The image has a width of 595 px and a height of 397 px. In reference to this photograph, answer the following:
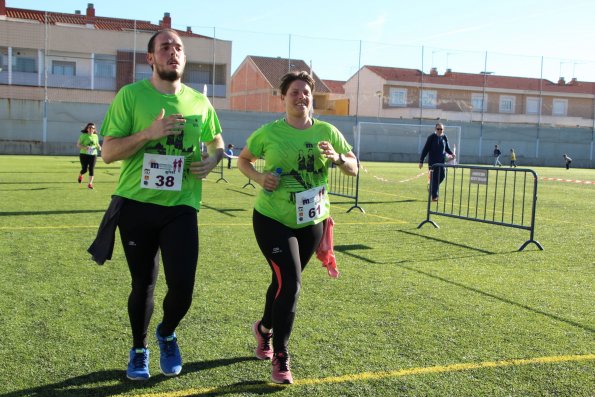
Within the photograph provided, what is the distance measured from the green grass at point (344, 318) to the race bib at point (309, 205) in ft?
3.26

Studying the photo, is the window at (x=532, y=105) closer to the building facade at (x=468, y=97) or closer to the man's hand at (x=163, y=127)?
the building facade at (x=468, y=97)

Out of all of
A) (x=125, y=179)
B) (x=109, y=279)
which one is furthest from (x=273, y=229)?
(x=109, y=279)

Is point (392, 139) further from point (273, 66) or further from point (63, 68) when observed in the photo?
point (63, 68)

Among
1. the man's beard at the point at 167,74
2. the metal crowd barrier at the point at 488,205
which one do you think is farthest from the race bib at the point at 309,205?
the metal crowd barrier at the point at 488,205

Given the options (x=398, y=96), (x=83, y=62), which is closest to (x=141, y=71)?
(x=83, y=62)

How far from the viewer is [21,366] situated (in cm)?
423

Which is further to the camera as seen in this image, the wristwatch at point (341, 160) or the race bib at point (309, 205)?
the wristwatch at point (341, 160)

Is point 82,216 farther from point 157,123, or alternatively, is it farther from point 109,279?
point 157,123

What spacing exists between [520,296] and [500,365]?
7.41 ft

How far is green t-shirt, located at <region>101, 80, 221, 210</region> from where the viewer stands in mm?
3940

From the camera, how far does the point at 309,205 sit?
4.38 metres

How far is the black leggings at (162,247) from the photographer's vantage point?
3955 mm

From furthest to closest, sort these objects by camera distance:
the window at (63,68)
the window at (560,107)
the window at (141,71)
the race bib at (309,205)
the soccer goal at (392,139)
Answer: the window at (560,107)
the soccer goal at (392,139)
the window at (63,68)
the window at (141,71)
the race bib at (309,205)

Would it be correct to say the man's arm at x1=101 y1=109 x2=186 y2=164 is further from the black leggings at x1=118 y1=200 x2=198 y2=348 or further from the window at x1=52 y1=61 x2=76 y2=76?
the window at x1=52 y1=61 x2=76 y2=76
